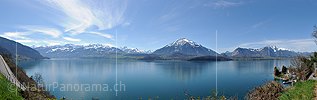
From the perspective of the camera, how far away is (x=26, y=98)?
42.0 feet

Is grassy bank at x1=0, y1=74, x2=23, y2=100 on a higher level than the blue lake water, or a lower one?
higher

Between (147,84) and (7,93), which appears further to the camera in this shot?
(147,84)

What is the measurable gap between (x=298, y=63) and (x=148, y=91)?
84.3 ft

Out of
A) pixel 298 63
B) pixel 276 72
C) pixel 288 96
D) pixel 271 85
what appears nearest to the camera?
pixel 288 96

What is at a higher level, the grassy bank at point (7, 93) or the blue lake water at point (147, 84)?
the grassy bank at point (7, 93)

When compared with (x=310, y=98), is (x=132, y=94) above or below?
below

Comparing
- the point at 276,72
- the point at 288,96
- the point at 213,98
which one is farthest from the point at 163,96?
the point at 276,72

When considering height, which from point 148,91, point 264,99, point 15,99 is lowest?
point 148,91

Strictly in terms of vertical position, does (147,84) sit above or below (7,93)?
below

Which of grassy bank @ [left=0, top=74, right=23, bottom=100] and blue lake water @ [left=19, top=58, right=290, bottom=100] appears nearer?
grassy bank @ [left=0, top=74, right=23, bottom=100]

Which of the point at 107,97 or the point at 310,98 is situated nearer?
the point at 310,98

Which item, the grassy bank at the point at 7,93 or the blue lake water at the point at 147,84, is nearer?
the grassy bank at the point at 7,93

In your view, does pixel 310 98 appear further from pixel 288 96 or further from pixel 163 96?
pixel 163 96

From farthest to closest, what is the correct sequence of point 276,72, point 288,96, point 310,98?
point 276,72, point 288,96, point 310,98
